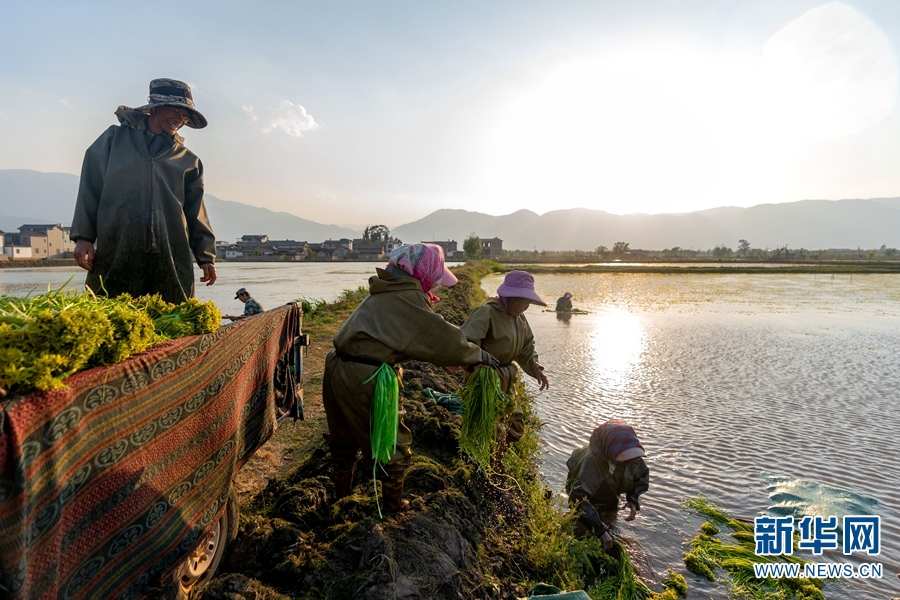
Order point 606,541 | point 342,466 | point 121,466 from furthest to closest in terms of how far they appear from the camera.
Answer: point 606,541
point 342,466
point 121,466

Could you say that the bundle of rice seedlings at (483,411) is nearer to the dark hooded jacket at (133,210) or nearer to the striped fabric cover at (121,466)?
the striped fabric cover at (121,466)

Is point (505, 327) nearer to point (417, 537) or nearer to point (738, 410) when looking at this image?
point (417, 537)

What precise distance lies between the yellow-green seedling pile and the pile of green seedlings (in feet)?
13.6

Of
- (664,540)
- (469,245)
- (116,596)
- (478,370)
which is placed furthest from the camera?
(469,245)

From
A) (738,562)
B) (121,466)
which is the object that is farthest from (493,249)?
(121,466)

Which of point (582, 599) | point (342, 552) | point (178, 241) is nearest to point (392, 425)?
point (342, 552)

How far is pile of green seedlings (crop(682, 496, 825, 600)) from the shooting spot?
335cm

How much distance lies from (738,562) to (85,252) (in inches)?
204

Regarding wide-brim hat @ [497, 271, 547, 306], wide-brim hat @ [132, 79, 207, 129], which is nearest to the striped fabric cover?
wide-brim hat @ [132, 79, 207, 129]

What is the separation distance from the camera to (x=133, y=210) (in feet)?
9.27

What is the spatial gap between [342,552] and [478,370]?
5.19 feet

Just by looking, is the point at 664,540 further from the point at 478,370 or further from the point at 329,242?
the point at 329,242

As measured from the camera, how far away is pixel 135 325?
168 centimetres

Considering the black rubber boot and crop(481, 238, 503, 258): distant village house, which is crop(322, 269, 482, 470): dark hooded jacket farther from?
crop(481, 238, 503, 258): distant village house
